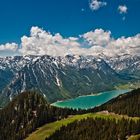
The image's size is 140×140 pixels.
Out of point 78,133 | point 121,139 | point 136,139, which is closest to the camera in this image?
point 136,139

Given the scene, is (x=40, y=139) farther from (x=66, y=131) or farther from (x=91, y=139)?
(x=91, y=139)

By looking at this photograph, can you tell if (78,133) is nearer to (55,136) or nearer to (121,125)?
(55,136)

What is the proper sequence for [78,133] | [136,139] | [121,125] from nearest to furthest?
A: [136,139] → [121,125] → [78,133]

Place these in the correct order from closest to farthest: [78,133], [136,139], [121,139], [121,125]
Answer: [136,139], [121,139], [121,125], [78,133]

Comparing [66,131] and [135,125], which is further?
[66,131]

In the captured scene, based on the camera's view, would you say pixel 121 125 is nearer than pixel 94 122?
Yes

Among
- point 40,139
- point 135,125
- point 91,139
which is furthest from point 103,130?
point 40,139

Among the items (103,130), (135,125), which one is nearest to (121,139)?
(135,125)

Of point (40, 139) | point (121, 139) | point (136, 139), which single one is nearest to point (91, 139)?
point (121, 139)

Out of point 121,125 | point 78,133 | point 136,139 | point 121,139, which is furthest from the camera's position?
point 78,133
